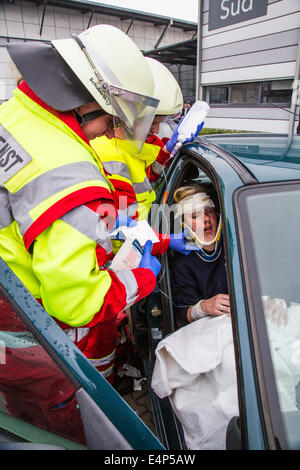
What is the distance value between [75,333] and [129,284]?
34 centimetres

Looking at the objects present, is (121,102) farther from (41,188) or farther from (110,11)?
(110,11)

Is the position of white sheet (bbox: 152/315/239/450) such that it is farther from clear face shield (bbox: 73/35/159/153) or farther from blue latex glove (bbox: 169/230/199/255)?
clear face shield (bbox: 73/35/159/153)

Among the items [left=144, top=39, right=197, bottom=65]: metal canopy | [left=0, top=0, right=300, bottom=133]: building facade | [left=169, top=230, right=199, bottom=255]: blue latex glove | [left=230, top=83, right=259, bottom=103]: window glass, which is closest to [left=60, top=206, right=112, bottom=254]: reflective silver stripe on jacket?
[left=169, top=230, right=199, bottom=255]: blue latex glove

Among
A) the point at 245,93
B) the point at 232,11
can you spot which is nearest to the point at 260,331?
the point at 245,93

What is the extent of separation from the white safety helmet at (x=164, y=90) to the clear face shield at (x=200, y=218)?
64cm

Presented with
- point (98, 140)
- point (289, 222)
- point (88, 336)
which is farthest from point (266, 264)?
point (98, 140)

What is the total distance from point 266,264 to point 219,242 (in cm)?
67

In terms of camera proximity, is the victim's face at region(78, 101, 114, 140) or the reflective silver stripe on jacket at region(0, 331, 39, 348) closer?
the reflective silver stripe on jacket at region(0, 331, 39, 348)

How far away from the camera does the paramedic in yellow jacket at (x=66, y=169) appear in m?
0.95

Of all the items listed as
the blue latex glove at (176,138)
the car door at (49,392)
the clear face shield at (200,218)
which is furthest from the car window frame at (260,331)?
the blue latex glove at (176,138)

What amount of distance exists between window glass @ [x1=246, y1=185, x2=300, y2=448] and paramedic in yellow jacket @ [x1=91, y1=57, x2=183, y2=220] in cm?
91

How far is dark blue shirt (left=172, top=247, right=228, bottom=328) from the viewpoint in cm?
171

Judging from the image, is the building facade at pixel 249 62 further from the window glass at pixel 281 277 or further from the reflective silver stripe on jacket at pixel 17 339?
the reflective silver stripe on jacket at pixel 17 339
